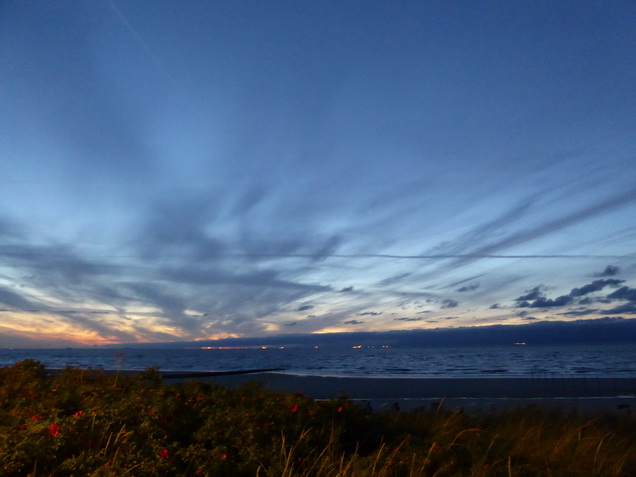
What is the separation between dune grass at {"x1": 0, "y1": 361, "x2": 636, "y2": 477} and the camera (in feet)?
16.7

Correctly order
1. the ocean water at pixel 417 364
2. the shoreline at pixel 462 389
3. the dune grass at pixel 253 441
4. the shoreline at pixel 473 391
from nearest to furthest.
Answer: the dune grass at pixel 253 441
the shoreline at pixel 473 391
the shoreline at pixel 462 389
the ocean water at pixel 417 364

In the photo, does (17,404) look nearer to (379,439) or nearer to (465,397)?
(379,439)

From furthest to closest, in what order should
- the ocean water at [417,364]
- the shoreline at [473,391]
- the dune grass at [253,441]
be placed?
the ocean water at [417,364]
the shoreline at [473,391]
the dune grass at [253,441]

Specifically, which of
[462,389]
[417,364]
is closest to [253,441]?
[462,389]

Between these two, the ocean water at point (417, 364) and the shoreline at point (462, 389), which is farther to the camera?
the ocean water at point (417, 364)

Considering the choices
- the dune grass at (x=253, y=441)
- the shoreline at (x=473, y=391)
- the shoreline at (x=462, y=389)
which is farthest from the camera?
the shoreline at (x=462, y=389)

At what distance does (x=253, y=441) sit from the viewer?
5965mm

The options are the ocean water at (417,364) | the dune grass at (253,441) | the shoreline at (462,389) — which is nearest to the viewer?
the dune grass at (253,441)

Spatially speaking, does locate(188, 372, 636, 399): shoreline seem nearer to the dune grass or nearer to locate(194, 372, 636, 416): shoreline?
locate(194, 372, 636, 416): shoreline

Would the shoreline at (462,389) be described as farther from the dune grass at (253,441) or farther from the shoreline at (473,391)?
the dune grass at (253,441)

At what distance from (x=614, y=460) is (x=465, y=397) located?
40.2 ft

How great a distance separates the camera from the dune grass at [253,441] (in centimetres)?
510

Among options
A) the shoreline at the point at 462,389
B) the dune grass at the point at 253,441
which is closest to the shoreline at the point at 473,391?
the shoreline at the point at 462,389

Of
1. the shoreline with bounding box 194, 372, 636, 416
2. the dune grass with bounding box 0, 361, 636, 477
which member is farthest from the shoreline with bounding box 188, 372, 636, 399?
the dune grass with bounding box 0, 361, 636, 477
